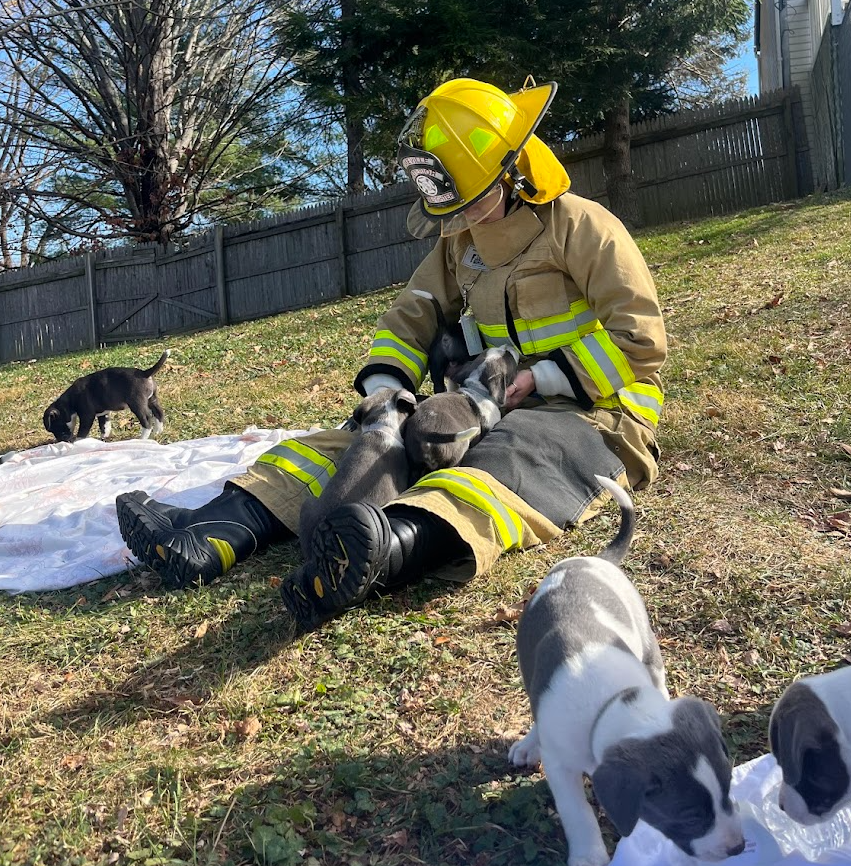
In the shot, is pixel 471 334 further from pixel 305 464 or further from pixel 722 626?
pixel 722 626

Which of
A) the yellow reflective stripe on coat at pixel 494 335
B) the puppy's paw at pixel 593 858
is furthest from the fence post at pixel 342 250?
the puppy's paw at pixel 593 858

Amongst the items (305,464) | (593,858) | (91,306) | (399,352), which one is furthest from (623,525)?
(91,306)

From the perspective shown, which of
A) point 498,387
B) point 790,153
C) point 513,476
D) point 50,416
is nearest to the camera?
point 513,476

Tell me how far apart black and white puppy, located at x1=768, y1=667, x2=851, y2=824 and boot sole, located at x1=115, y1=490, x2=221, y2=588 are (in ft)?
8.54

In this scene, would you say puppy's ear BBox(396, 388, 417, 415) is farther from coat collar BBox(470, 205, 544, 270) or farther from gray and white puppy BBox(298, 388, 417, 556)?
coat collar BBox(470, 205, 544, 270)

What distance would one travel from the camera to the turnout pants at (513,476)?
3.47m

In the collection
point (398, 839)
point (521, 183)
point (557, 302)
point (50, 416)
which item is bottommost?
point (398, 839)

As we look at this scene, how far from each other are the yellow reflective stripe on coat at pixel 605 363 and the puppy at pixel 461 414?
0.46 m

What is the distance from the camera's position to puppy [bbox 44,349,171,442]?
769 centimetres

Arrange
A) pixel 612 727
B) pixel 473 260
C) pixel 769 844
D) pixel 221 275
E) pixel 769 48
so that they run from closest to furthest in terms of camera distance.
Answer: pixel 612 727 → pixel 769 844 → pixel 473 260 → pixel 221 275 → pixel 769 48

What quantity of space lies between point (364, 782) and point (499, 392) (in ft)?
7.33

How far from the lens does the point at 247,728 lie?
109 inches

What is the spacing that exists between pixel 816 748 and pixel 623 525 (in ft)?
3.35

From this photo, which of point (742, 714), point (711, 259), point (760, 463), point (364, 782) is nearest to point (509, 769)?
point (364, 782)
